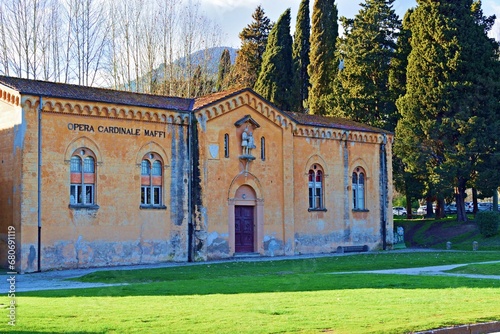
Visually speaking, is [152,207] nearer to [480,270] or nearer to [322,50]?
[480,270]

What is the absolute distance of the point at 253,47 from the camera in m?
74.8

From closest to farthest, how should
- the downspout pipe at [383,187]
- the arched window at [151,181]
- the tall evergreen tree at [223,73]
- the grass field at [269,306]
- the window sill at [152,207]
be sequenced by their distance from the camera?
the grass field at [269,306] < the window sill at [152,207] < the arched window at [151,181] < the downspout pipe at [383,187] < the tall evergreen tree at [223,73]

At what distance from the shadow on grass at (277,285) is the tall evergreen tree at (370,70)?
3170 centimetres

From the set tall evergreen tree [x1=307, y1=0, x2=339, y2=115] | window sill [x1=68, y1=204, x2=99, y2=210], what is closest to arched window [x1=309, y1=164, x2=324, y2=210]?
window sill [x1=68, y1=204, x2=99, y2=210]

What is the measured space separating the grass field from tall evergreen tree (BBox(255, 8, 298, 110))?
130 feet

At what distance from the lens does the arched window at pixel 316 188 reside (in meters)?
39.3

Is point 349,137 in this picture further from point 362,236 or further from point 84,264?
point 84,264

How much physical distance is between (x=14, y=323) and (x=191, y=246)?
21.7 m

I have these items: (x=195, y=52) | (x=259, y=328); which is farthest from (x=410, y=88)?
(x=259, y=328)

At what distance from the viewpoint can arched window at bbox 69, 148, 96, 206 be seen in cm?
3023

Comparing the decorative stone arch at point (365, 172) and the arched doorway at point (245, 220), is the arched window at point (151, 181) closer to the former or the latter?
the arched doorway at point (245, 220)

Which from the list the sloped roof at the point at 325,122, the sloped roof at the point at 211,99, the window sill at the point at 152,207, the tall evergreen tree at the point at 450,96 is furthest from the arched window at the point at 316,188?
the tall evergreen tree at the point at 450,96

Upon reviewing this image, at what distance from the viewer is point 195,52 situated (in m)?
57.9

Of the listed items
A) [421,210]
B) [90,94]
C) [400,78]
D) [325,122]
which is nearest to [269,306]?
[90,94]
